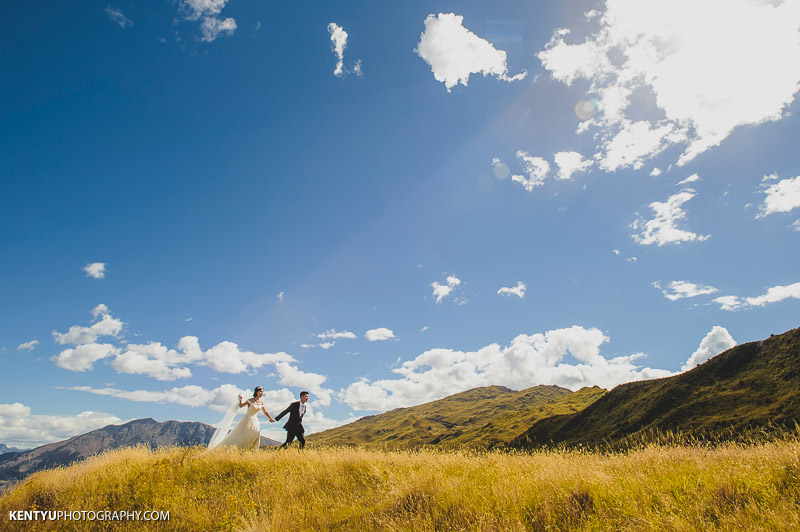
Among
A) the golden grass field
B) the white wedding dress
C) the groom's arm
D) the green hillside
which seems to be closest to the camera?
the golden grass field

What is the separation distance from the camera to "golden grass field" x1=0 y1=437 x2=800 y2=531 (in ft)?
16.4

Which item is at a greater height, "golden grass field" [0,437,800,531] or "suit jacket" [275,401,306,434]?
"suit jacket" [275,401,306,434]

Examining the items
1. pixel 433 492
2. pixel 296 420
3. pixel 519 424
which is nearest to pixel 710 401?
pixel 296 420

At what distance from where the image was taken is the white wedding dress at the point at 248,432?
1299 centimetres

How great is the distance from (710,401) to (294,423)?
62.0 meters

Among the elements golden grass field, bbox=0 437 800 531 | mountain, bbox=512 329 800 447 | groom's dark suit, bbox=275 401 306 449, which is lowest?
mountain, bbox=512 329 800 447

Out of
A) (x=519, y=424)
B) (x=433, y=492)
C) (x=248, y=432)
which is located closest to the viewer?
(x=433, y=492)

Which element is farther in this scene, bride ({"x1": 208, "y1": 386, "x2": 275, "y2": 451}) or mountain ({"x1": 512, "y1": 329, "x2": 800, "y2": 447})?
mountain ({"x1": 512, "y1": 329, "x2": 800, "y2": 447})

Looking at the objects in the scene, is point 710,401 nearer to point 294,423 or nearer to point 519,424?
point 294,423

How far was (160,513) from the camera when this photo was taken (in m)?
6.91

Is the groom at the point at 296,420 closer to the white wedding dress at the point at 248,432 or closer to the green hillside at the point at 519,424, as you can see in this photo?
the white wedding dress at the point at 248,432

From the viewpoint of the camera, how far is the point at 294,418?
13.4 meters

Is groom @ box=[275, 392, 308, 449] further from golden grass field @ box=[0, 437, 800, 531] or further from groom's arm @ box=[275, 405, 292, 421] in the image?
golden grass field @ box=[0, 437, 800, 531]

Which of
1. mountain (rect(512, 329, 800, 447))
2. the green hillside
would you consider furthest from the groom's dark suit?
the green hillside
